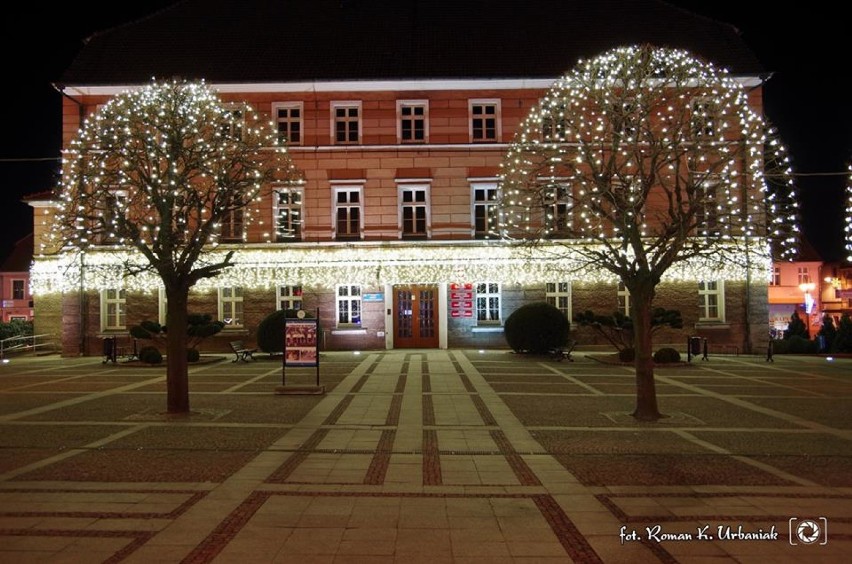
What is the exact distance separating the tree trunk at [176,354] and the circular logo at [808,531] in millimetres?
11948

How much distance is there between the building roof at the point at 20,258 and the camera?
69875 millimetres

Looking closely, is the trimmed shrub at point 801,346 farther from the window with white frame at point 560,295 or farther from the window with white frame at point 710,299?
the window with white frame at point 560,295

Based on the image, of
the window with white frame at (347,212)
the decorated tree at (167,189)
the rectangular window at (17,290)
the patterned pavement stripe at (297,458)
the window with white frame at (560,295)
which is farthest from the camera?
the rectangular window at (17,290)

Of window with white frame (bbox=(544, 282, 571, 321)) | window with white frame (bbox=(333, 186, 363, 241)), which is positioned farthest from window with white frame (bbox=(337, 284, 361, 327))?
Result: window with white frame (bbox=(544, 282, 571, 321))

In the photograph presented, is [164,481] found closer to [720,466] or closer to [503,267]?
[720,466]

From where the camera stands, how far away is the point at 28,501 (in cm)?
827

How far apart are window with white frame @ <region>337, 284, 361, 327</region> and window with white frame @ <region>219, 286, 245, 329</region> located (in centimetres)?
465

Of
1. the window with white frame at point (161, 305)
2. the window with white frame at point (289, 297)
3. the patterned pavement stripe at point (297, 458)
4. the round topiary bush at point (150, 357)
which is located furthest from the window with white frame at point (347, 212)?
the patterned pavement stripe at point (297, 458)

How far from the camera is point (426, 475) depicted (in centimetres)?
970

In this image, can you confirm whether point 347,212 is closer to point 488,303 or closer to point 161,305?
point 488,303

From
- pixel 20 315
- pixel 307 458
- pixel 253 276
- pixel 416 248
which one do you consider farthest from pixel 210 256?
pixel 20 315

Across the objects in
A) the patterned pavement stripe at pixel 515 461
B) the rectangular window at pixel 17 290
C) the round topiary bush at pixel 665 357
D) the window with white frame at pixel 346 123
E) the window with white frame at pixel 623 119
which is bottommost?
the patterned pavement stripe at pixel 515 461

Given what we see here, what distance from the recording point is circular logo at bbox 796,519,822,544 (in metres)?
6.91

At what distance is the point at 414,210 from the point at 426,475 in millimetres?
22761
